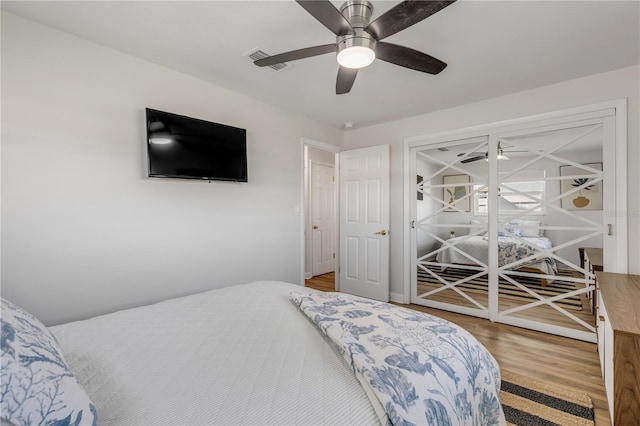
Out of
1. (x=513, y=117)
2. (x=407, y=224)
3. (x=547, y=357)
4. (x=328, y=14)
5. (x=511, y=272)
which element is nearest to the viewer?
(x=328, y=14)

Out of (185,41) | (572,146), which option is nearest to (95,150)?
(185,41)

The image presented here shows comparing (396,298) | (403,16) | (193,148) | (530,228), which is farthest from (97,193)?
(530,228)

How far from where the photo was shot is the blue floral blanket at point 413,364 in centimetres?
87

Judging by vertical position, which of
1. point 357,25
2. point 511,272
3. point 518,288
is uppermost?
point 357,25

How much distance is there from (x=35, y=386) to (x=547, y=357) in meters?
3.07

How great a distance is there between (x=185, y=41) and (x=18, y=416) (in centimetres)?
218

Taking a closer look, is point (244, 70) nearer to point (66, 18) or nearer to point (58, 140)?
point (66, 18)

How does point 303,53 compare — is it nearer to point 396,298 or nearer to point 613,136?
point 613,136

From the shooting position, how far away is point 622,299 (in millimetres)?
1725

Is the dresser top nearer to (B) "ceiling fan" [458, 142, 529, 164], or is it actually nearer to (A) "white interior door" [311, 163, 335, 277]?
(B) "ceiling fan" [458, 142, 529, 164]

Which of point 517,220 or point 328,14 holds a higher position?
point 328,14

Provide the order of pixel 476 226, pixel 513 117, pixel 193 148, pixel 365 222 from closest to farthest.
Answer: pixel 193 148
pixel 513 117
pixel 476 226
pixel 365 222

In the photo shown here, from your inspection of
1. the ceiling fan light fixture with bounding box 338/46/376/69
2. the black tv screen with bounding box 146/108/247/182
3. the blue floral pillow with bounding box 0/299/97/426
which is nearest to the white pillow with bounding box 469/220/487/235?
the ceiling fan light fixture with bounding box 338/46/376/69

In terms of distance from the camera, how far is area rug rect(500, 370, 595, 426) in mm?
1638
